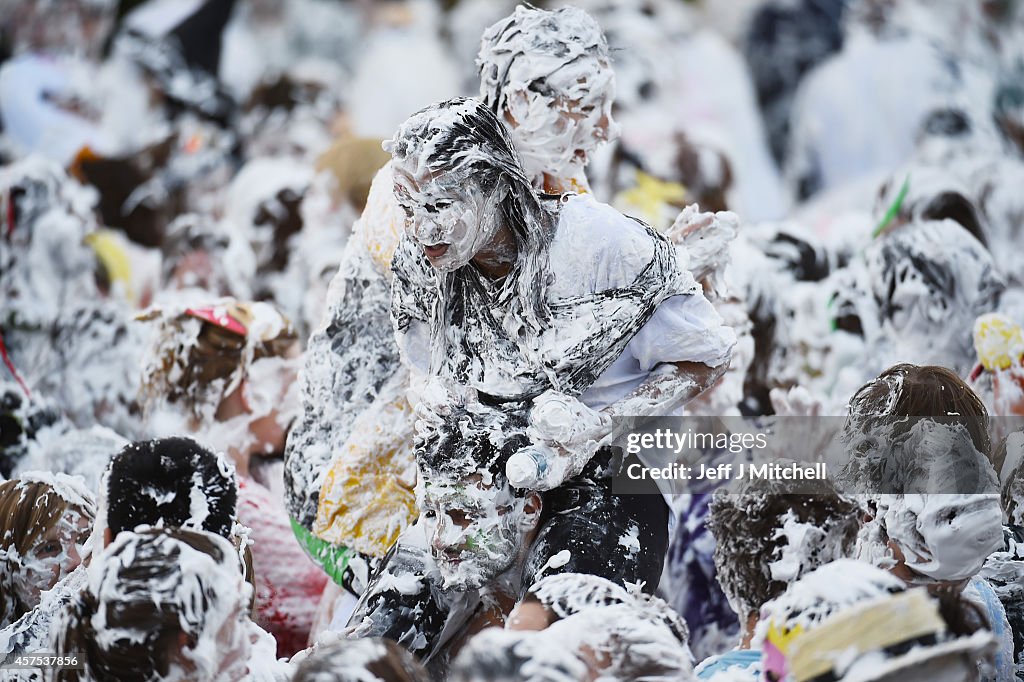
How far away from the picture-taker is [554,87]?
3.72 meters

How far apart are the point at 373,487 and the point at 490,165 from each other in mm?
1030

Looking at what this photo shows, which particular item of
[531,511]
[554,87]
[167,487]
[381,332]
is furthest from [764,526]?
[167,487]

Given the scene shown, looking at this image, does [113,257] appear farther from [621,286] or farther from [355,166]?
[621,286]

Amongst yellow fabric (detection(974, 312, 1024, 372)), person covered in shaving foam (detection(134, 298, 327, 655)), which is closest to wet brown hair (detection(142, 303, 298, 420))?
person covered in shaving foam (detection(134, 298, 327, 655))

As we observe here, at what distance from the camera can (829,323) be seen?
5.97m

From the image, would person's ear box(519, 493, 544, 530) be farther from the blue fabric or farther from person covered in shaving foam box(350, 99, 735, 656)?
the blue fabric

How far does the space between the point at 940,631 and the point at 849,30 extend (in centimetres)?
1053

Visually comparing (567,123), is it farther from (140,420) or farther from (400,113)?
(400,113)

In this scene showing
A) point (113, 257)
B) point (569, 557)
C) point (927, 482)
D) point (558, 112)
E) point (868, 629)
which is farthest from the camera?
point (113, 257)

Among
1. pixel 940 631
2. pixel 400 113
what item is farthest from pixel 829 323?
pixel 400 113

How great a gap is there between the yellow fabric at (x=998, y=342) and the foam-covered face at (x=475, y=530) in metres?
2.01

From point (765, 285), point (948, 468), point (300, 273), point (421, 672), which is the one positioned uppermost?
point (421, 672)

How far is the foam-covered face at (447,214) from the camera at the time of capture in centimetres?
319

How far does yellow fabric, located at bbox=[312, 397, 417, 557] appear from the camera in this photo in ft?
12.4
